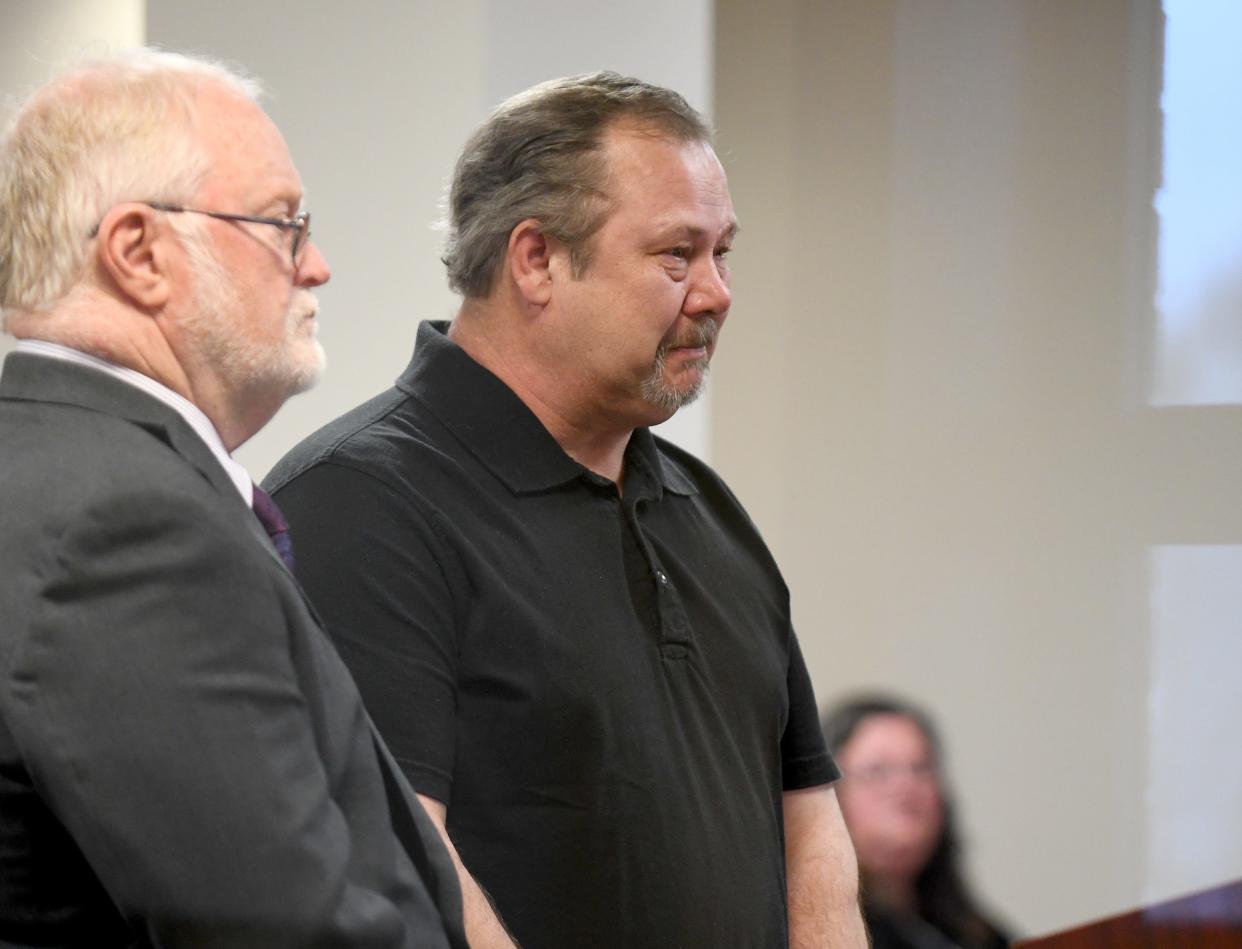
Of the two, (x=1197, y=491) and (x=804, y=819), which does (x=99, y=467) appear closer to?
(x=804, y=819)

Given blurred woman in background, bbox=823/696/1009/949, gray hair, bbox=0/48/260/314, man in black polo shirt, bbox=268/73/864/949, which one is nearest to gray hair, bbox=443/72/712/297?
man in black polo shirt, bbox=268/73/864/949

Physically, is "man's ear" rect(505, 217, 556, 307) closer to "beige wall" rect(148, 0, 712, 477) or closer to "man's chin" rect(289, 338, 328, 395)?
"man's chin" rect(289, 338, 328, 395)

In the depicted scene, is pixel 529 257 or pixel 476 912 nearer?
→ pixel 476 912

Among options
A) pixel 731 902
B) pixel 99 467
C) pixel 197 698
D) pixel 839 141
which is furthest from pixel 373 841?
pixel 839 141

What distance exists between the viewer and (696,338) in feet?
5.75

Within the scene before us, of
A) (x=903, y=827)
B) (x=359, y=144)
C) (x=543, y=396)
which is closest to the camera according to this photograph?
(x=543, y=396)

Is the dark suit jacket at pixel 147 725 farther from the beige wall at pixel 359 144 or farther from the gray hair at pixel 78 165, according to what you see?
the beige wall at pixel 359 144

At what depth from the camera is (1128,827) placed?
3.53 meters

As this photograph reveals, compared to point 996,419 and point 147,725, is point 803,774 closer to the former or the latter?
point 147,725

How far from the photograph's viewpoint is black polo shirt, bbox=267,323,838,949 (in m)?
1.50

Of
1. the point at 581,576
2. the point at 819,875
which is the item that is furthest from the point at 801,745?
the point at 581,576

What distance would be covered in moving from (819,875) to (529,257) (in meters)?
0.74

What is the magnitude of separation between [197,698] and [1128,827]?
117 inches

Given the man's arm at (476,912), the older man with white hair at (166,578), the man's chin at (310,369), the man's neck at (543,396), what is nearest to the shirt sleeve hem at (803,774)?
the man's neck at (543,396)
